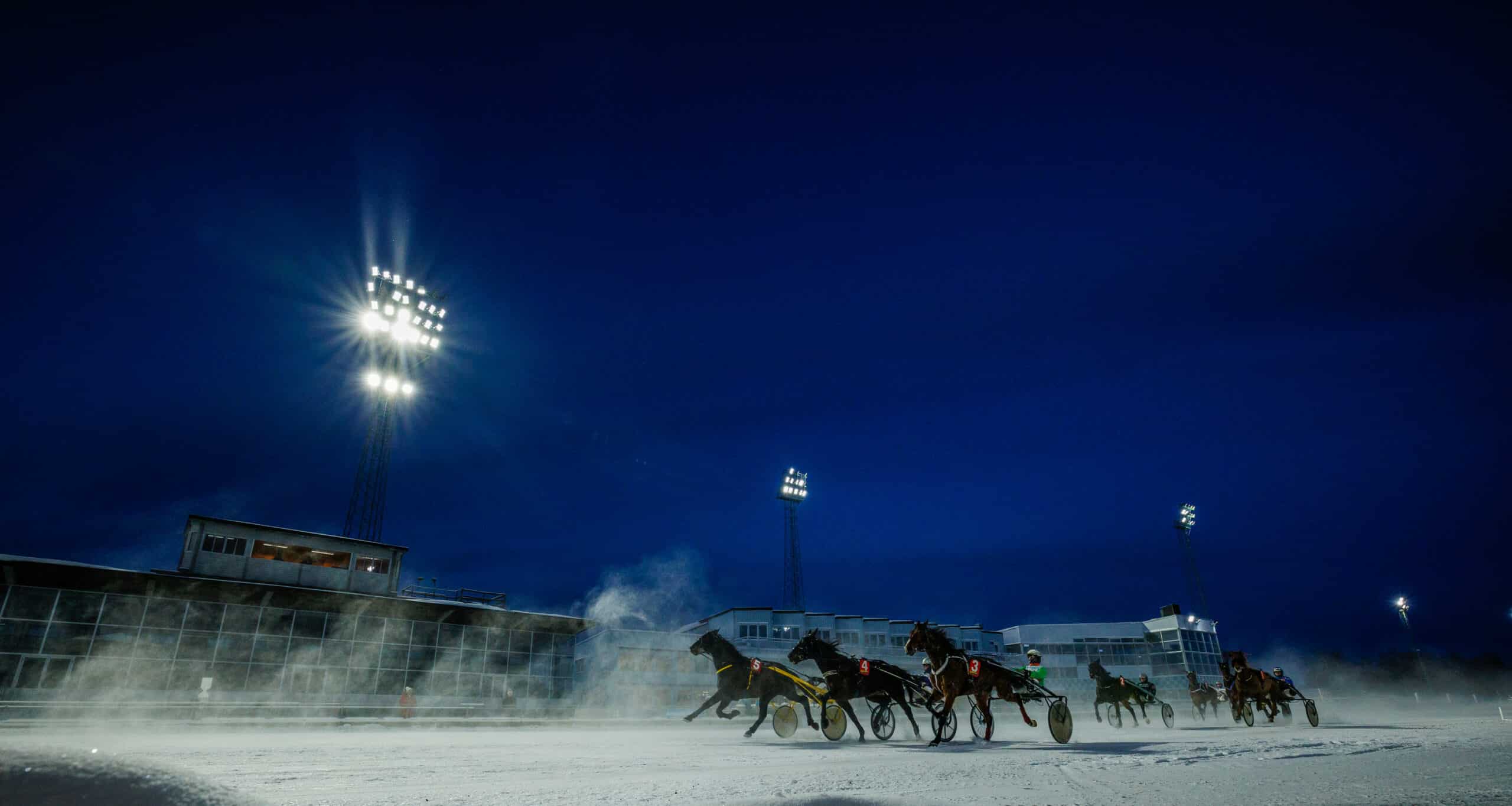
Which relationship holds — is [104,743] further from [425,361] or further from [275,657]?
[425,361]

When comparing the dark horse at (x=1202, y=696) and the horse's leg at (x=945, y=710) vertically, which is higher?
the horse's leg at (x=945, y=710)

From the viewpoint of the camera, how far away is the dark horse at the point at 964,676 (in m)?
12.8

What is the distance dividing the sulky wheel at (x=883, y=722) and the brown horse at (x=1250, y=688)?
13.1 meters

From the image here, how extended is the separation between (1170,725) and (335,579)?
37192mm

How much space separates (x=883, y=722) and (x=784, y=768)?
7655 millimetres

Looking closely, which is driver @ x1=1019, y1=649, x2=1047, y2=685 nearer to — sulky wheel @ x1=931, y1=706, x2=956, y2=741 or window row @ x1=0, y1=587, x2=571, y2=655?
sulky wheel @ x1=931, y1=706, x2=956, y2=741

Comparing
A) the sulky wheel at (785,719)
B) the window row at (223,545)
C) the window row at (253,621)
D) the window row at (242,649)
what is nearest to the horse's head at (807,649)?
the sulky wheel at (785,719)

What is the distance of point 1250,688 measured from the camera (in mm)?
20750

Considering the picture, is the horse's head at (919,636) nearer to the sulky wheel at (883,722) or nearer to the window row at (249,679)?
the sulky wheel at (883,722)

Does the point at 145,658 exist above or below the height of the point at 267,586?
below

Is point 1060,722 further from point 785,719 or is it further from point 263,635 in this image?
point 263,635

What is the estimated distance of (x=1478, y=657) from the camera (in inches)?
3123

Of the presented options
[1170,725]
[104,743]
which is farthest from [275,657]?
[1170,725]

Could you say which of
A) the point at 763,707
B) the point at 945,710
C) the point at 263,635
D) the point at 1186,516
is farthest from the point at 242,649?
the point at 1186,516
